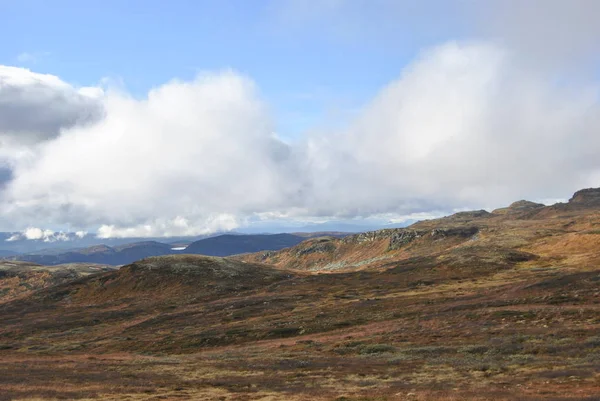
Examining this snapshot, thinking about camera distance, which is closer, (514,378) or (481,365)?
(514,378)

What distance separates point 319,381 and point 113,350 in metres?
47.8

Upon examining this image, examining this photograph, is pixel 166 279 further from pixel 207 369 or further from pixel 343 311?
pixel 207 369

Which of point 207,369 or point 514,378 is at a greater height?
point 514,378

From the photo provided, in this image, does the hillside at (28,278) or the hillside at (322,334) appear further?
the hillside at (28,278)

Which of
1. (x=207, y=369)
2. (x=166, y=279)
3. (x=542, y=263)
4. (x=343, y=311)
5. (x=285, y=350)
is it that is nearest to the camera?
(x=207, y=369)

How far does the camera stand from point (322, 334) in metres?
63.8

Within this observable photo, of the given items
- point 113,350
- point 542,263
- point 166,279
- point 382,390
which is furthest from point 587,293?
point 166,279

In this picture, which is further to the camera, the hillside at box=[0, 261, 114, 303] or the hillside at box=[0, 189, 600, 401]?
the hillside at box=[0, 261, 114, 303]

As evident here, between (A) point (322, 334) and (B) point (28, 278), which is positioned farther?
(B) point (28, 278)

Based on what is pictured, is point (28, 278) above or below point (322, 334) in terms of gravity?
above

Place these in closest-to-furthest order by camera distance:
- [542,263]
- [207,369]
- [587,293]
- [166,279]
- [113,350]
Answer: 1. [207,369]
2. [587,293]
3. [113,350]
4. [542,263]
5. [166,279]

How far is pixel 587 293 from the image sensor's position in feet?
203

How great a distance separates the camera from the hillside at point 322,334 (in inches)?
1280

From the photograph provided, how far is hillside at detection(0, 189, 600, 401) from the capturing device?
32506mm
